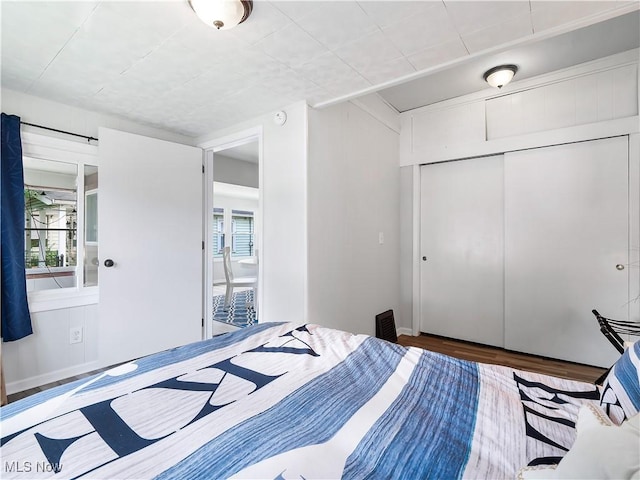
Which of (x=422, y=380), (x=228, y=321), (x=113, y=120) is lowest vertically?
(x=228, y=321)

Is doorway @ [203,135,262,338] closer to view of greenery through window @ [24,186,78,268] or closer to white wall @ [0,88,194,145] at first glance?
white wall @ [0,88,194,145]

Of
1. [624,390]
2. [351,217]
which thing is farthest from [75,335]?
[624,390]

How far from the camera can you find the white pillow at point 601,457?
21.3 inches

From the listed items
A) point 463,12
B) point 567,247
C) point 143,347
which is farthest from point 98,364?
point 567,247

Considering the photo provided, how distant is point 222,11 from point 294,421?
5.72ft

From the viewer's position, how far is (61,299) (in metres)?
2.54

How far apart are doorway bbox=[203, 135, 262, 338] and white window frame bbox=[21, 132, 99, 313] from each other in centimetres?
107

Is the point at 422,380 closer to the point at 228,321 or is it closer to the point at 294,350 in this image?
the point at 294,350

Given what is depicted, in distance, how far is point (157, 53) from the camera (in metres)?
1.83

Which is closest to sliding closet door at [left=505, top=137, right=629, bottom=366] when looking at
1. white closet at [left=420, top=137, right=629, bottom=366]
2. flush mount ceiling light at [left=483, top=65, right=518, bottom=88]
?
white closet at [left=420, top=137, right=629, bottom=366]

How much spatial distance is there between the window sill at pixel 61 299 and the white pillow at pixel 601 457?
127 inches

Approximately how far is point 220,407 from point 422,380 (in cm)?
72

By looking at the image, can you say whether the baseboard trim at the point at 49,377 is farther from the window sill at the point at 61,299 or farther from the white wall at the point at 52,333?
the window sill at the point at 61,299

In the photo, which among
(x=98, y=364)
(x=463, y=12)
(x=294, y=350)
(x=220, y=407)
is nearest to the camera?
(x=220, y=407)
